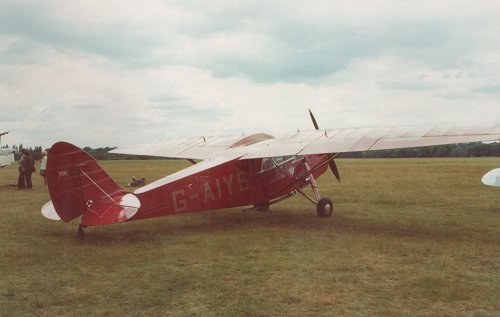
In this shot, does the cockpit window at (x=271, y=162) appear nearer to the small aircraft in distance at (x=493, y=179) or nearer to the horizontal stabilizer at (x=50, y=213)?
the horizontal stabilizer at (x=50, y=213)

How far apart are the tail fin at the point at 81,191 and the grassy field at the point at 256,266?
538mm

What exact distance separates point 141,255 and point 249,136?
5933 mm

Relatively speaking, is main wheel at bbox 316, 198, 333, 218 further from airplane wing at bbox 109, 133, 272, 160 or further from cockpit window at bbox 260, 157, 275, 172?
airplane wing at bbox 109, 133, 272, 160

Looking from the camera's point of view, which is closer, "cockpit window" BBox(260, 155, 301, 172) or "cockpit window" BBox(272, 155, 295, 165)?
"cockpit window" BBox(260, 155, 301, 172)

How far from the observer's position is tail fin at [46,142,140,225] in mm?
7035

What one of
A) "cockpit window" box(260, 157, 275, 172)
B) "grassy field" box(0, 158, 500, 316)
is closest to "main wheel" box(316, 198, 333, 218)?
"grassy field" box(0, 158, 500, 316)

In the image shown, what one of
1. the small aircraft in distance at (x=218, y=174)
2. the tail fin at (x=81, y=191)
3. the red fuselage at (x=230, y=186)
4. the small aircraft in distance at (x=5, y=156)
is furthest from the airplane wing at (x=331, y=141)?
the small aircraft in distance at (x=5, y=156)

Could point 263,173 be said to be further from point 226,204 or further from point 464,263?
point 464,263

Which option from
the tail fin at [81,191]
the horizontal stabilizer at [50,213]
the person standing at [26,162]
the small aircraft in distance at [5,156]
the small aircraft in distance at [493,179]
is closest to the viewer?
the tail fin at [81,191]

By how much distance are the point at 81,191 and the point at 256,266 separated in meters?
3.14

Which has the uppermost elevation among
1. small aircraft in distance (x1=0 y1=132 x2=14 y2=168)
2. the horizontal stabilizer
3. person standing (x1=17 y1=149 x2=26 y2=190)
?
small aircraft in distance (x1=0 y1=132 x2=14 y2=168)

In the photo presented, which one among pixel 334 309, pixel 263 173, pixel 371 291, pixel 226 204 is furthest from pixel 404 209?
pixel 334 309

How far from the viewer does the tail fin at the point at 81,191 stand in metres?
7.04

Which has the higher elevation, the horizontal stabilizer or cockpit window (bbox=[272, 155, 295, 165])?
cockpit window (bbox=[272, 155, 295, 165])
